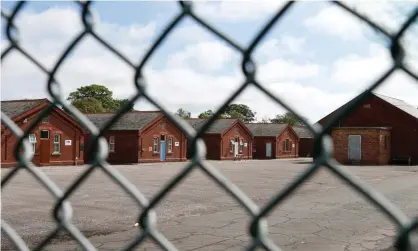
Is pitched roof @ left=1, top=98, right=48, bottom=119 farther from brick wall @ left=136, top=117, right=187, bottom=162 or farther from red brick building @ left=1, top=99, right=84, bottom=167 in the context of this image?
brick wall @ left=136, top=117, right=187, bottom=162

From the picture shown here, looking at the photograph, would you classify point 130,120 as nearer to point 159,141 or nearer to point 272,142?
point 159,141

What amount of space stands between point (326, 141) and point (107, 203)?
12168 mm

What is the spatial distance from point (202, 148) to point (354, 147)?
40.2m

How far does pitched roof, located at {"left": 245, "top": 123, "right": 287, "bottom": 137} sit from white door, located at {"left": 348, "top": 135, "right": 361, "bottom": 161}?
14.2 meters

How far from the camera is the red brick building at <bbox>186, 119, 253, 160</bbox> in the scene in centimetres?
4559

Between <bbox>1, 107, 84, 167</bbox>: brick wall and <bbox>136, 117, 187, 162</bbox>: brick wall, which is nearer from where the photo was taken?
<bbox>1, 107, 84, 167</bbox>: brick wall

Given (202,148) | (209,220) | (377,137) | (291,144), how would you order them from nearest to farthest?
(202,148) → (209,220) → (377,137) → (291,144)

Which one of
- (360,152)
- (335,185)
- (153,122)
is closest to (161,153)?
(153,122)

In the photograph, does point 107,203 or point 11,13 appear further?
point 107,203

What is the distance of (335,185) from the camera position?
19328 millimetres

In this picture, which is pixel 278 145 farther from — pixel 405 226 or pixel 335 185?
pixel 405 226

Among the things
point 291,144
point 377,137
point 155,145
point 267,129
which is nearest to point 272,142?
point 267,129

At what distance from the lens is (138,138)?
1457 inches

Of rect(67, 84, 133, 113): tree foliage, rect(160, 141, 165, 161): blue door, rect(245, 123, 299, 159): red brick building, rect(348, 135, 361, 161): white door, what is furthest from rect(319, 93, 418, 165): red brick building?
rect(67, 84, 133, 113): tree foliage
